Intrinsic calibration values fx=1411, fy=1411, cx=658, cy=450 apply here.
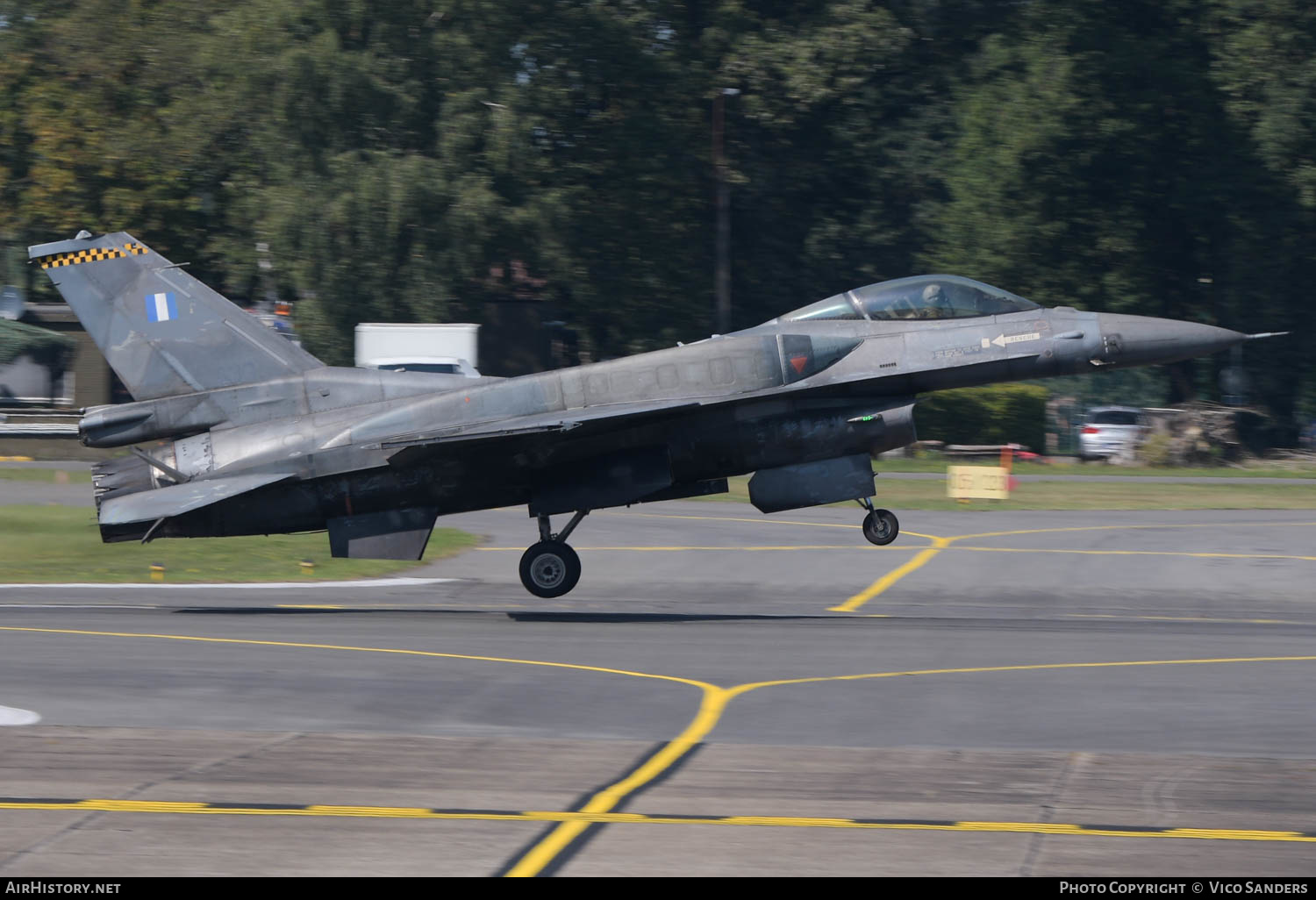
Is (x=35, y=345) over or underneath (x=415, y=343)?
over

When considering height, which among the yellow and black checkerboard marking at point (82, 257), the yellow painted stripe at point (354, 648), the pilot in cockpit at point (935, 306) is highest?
the yellow and black checkerboard marking at point (82, 257)

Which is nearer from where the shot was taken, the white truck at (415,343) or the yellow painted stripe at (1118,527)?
the yellow painted stripe at (1118,527)

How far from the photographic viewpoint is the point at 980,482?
33375mm

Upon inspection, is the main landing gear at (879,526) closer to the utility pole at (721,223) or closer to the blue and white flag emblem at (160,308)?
the blue and white flag emblem at (160,308)

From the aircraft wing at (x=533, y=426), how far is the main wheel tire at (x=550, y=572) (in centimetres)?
194

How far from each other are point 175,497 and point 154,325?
2.51 metres

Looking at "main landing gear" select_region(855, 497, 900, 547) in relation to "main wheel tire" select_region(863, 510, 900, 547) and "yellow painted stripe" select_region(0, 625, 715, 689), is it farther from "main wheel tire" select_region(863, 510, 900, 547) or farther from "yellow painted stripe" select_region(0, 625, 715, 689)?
"yellow painted stripe" select_region(0, 625, 715, 689)

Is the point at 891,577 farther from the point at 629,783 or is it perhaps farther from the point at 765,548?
the point at 629,783

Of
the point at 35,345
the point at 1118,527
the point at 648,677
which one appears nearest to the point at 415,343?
the point at 35,345

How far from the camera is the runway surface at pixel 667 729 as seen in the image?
27.2ft

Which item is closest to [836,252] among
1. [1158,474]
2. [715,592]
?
[1158,474]

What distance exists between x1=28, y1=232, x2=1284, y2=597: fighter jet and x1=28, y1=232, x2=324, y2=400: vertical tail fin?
26 mm

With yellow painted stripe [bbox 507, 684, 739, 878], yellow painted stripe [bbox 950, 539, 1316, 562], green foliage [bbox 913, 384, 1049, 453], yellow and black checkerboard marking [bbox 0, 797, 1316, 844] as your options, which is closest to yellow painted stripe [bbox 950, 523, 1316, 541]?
yellow painted stripe [bbox 950, 539, 1316, 562]

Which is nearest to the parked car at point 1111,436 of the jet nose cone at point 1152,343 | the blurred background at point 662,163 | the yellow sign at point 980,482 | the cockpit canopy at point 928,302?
the blurred background at point 662,163
